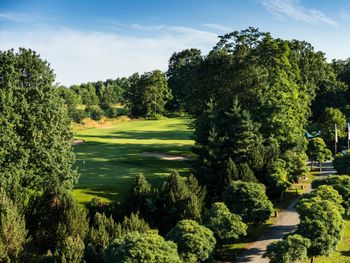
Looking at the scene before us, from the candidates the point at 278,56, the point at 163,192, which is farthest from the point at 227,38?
the point at 163,192

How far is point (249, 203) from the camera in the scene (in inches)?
1141

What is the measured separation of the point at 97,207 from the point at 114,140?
37.8 meters

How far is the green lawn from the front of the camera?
124ft

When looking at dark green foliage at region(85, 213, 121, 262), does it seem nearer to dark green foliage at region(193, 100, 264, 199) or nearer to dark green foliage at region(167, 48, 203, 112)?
dark green foliage at region(193, 100, 264, 199)

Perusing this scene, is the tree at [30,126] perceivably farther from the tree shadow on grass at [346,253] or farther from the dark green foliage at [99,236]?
the tree shadow on grass at [346,253]

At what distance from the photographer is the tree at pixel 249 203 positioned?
28.9 meters

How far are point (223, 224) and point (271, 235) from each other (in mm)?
6493

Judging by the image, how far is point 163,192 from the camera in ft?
96.1

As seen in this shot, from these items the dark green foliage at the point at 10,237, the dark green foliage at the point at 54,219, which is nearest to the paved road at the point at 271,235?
the dark green foliage at the point at 54,219

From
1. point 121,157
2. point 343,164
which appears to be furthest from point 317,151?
point 121,157

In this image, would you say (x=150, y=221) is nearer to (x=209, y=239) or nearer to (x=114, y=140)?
(x=209, y=239)

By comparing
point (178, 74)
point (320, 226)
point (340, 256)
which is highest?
point (178, 74)

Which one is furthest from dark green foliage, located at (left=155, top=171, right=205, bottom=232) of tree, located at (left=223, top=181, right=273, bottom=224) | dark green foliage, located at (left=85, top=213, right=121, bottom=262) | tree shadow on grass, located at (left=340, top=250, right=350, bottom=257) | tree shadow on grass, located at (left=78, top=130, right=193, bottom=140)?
tree shadow on grass, located at (left=78, top=130, right=193, bottom=140)

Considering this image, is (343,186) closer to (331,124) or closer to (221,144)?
(221,144)
